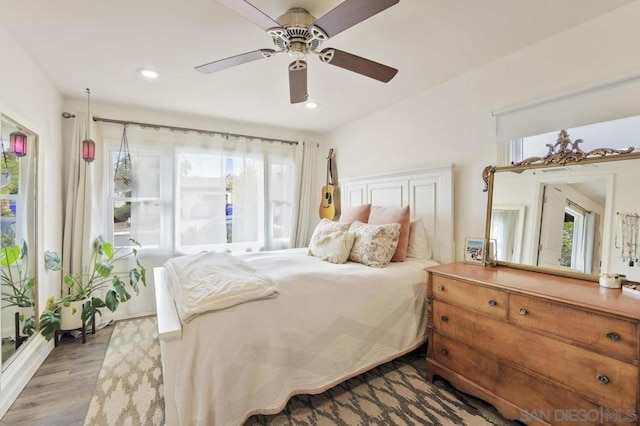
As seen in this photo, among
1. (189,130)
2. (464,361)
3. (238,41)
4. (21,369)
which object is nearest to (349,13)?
(238,41)

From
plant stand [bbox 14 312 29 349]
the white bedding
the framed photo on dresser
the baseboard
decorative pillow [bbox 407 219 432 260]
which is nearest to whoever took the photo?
the white bedding

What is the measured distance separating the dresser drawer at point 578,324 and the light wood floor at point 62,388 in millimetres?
2500

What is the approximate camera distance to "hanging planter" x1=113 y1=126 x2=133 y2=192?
2988 millimetres

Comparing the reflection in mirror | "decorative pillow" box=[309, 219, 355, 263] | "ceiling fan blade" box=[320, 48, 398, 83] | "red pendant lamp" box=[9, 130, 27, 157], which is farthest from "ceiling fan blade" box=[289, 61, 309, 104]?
"red pendant lamp" box=[9, 130, 27, 157]

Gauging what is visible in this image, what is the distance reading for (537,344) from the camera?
1.38 meters

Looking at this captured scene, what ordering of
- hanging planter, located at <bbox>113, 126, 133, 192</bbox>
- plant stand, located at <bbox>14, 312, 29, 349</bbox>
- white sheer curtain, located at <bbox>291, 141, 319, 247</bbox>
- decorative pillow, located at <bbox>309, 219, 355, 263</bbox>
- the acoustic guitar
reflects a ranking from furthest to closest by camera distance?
white sheer curtain, located at <bbox>291, 141, 319, 247</bbox>
the acoustic guitar
hanging planter, located at <bbox>113, 126, 133, 192</bbox>
decorative pillow, located at <bbox>309, 219, 355, 263</bbox>
plant stand, located at <bbox>14, 312, 29, 349</bbox>

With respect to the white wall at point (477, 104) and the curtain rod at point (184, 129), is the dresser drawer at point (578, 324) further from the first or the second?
the curtain rod at point (184, 129)

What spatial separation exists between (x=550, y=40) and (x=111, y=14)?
269 cm

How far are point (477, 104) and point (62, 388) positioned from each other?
364 centimetres

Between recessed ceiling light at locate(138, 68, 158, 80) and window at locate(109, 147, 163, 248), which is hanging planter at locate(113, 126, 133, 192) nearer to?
window at locate(109, 147, 163, 248)

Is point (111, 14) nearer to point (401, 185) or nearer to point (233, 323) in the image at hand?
point (233, 323)

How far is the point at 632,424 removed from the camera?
109 cm

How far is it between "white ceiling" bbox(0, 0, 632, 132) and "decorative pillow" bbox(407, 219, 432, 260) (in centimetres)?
128

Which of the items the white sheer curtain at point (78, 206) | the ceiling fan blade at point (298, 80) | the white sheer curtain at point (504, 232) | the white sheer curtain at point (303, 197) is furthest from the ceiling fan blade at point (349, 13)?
the white sheer curtain at point (78, 206)
